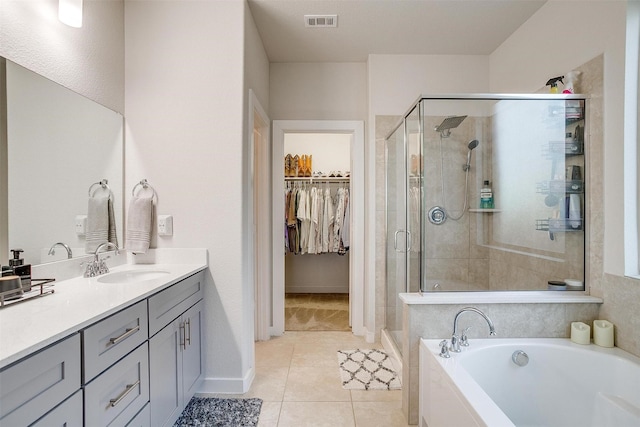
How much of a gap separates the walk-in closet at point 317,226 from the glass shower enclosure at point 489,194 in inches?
58.6

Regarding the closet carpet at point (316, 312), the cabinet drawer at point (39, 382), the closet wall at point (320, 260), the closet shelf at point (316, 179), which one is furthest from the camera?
the closet wall at point (320, 260)

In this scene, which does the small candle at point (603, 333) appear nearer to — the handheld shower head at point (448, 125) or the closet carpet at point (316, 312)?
the handheld shower head at point (448, 125)

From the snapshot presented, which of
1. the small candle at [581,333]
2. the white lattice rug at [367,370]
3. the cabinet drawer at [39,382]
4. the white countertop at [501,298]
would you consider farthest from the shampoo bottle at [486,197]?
the cabinet drawer at [39,382]

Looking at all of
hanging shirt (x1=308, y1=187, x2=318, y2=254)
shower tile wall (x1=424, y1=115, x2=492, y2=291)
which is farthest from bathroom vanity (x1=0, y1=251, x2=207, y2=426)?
hanging shirt (x1=308, y1=187, x2=318, y2=254)

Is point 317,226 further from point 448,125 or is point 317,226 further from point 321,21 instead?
point 321,21

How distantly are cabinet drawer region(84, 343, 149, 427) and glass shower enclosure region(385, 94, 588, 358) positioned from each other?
155cm

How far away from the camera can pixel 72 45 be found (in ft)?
5.66

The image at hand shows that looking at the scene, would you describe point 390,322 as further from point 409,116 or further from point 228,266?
point 409,116

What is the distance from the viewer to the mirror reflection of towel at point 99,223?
6.05ft

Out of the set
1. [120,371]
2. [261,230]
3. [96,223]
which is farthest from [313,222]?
[120,371]

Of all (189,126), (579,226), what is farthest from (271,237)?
(579,226)

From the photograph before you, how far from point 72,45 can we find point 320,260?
3717 mm

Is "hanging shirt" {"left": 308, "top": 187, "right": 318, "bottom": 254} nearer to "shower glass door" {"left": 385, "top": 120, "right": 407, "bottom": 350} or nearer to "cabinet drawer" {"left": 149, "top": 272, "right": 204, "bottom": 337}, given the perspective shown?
"shower glass door" {"left": 385, "top": 120, "right": 407, "bottom": 350}

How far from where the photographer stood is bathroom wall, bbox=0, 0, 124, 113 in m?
1.42
